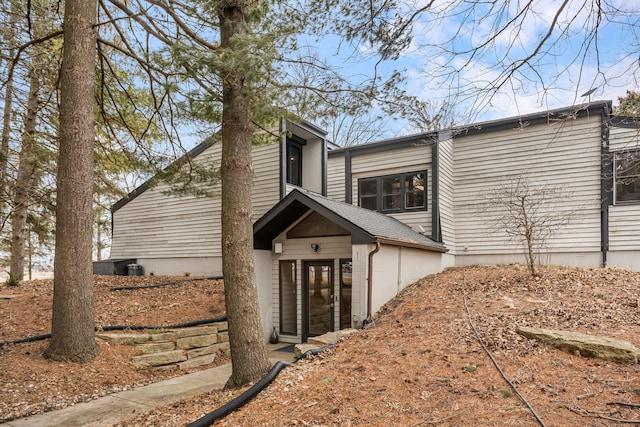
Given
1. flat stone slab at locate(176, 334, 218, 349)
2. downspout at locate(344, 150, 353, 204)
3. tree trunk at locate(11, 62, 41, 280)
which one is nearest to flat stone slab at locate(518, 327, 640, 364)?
flat stone slab at locate(176, 334, 218, 349)

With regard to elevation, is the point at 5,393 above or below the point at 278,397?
below

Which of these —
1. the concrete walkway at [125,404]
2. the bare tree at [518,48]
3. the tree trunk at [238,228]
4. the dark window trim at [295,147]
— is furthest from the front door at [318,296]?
the bare tree at [518,48]

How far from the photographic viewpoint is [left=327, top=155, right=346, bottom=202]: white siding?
536 inches

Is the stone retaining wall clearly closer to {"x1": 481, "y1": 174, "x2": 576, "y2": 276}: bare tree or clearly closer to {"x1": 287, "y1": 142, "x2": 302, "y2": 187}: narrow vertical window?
{"x1": 287, "y1": 142, "x2": 302, "y2": 187}: narrow vertical window

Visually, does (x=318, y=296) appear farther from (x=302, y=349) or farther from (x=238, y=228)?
(x=238, y=228)

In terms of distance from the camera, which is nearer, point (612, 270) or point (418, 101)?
point (418, 101)

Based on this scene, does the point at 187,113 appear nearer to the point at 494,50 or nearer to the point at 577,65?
the point at 494,50

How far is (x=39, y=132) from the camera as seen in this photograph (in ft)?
31.7

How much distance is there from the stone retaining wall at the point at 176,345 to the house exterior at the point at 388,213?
1.76m

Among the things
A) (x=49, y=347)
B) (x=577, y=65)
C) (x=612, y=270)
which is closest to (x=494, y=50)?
(x=577, y=65)

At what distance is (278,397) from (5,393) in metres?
3.86

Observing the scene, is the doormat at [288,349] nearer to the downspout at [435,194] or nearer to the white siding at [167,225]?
the white siding at [167,225]

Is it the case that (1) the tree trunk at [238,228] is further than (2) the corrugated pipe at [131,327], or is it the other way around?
(2) the corrugated pipe at [131,327]

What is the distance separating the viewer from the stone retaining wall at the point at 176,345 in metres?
6.88
